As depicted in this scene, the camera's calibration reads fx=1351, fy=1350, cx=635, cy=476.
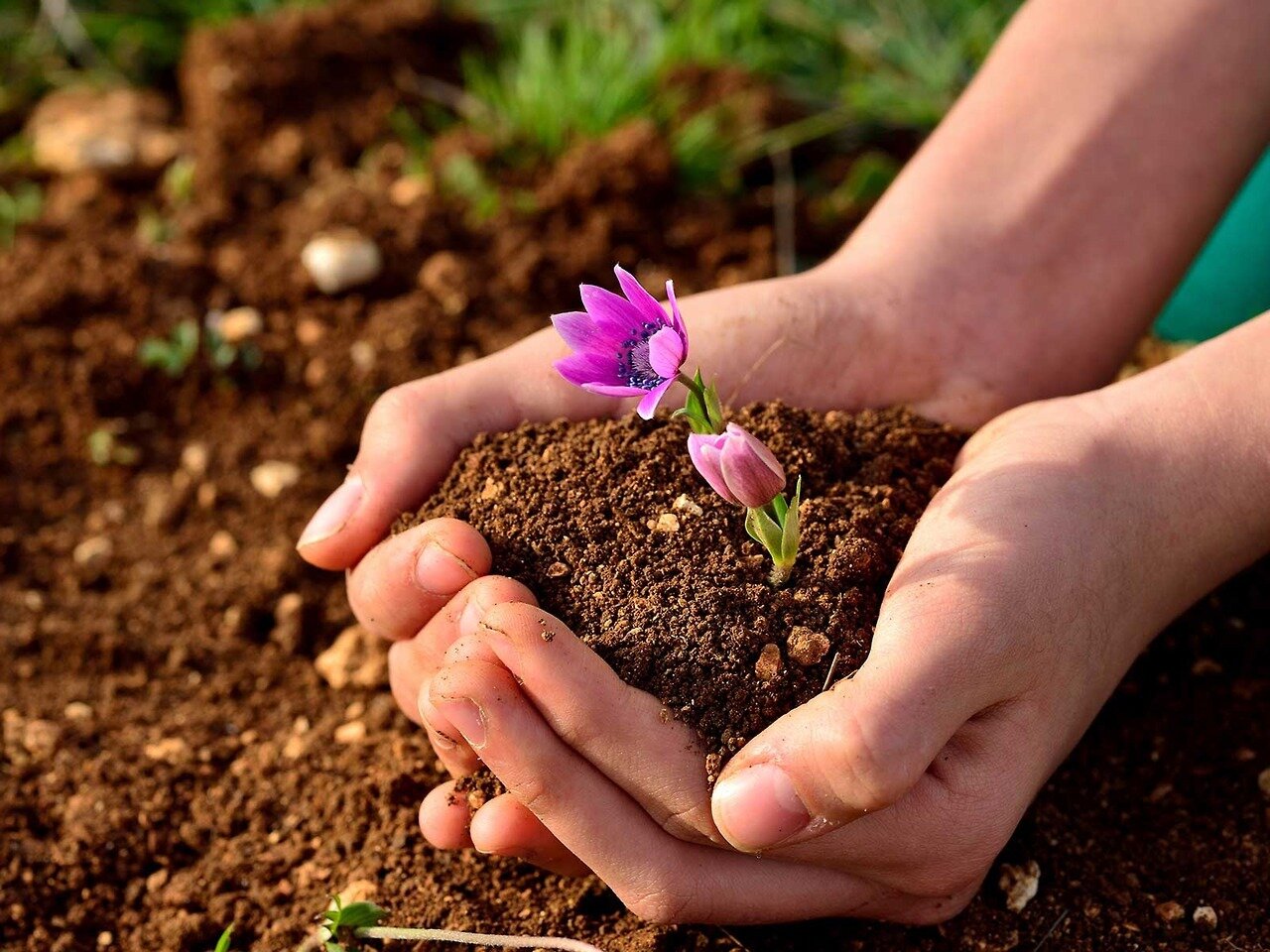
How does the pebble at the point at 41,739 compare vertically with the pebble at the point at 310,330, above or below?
below

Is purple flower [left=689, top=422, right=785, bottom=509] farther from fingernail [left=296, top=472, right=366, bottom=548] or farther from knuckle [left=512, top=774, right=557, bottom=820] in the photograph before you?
fingernail [left=296, top=472, right=366, bottom=548]

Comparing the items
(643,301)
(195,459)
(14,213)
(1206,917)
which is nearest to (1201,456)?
(1206,917)

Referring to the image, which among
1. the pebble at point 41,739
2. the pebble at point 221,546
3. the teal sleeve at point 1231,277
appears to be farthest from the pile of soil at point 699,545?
the teal sleeve at point 1231,277

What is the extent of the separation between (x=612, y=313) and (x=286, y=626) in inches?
42.6

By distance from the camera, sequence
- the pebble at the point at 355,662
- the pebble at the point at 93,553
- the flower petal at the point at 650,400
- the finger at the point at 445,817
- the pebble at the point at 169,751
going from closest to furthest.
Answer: the flower petal at the point at 650,400 < the finger at the point at 445,817 < the pebble at the point at 169,751 < the pebble at the point at 355,662 < the pebble at the point at 93,553

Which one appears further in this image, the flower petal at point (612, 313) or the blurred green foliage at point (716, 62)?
the blurred green foliage at point (716, 62)

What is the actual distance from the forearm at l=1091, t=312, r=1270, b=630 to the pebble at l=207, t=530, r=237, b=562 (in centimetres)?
170

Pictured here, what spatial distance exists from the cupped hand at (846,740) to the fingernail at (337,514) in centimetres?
28

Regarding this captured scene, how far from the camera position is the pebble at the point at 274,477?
2828 mm

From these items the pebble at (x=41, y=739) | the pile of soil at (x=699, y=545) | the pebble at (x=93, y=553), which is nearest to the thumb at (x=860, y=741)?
the pile of soil at (x=699, y=545)

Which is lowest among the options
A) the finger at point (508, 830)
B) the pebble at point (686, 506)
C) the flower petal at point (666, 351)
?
the finger at point (508, 830)

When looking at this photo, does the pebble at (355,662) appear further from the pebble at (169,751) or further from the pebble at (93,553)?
the pebble at (93,553)

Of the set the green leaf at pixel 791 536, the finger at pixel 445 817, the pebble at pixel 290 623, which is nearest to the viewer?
the green leaf at pixel 791 536

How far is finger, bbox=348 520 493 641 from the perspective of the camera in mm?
1810
